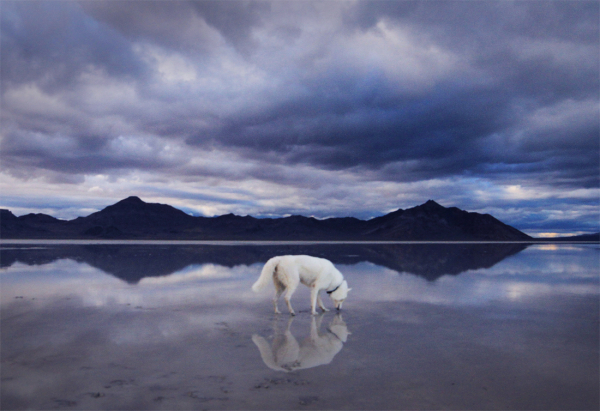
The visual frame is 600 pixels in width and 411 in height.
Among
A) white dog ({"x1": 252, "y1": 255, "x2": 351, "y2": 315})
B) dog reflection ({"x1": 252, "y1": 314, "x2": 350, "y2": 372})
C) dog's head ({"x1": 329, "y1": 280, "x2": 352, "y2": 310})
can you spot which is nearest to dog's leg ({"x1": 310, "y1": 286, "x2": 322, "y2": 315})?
white dog ({"x1": 252, "y1": 255, "x2": 351, "y2": 315})

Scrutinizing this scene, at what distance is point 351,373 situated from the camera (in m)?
6.18

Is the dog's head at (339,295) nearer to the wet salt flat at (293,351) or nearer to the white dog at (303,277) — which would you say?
the white dog at (303,277)

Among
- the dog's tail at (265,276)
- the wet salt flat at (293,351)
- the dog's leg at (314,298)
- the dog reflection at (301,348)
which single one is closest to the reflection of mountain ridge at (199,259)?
the wet salt flat at (293,351)

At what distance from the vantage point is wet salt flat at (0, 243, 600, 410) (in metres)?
5.32

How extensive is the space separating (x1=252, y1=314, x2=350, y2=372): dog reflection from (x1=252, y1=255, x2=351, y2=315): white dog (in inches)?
63.9

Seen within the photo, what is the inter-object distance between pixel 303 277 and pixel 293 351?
13.5 ft

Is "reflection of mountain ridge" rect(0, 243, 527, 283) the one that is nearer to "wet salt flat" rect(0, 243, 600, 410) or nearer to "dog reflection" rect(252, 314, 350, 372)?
"wet salt flat" rect(0, 243, 600, 410)

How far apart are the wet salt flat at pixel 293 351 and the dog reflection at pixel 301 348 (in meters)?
0.03

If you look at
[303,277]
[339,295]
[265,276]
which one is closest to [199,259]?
[303,277]

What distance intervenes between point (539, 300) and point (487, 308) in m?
2.90

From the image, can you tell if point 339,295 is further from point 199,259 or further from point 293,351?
point 199,259

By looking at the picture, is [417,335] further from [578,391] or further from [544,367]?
[578,391]

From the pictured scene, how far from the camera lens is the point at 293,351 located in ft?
24.1

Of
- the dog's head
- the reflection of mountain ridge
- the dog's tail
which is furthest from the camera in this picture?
the reflection of mountain ridge
